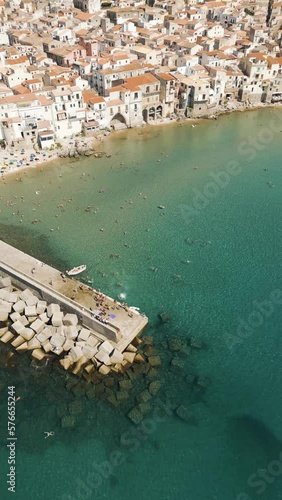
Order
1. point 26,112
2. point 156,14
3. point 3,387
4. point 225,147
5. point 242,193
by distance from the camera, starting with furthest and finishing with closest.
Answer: point 156,14 < point 225,147 < point 26,112 < point 242,193 < point 3,387

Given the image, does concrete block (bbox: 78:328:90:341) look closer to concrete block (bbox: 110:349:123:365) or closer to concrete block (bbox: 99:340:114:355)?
concrete block (bbox: 99:340:114:355)

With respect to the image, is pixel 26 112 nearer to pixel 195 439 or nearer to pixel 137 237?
pixel 137 237

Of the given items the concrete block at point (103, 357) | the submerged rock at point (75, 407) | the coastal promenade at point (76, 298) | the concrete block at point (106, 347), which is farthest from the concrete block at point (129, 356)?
the submerged rock at point (75, 407)

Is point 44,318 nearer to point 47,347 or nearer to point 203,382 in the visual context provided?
point 47,347

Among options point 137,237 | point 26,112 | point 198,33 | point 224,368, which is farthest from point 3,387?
point 198,33

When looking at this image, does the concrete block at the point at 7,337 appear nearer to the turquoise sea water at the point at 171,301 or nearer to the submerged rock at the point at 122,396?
the turquoise sea water at the point at 171,301

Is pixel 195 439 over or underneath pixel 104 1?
underneath
